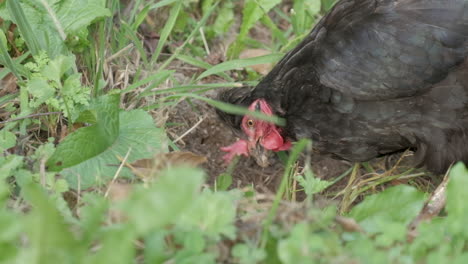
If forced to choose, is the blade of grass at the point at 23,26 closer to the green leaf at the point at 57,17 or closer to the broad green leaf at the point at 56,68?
the green leaf at the point at 57,17

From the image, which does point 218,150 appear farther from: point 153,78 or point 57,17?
point 57,17

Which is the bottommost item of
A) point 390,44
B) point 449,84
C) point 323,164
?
point 323,164

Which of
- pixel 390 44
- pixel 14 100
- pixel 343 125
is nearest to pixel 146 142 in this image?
pixel 14 100

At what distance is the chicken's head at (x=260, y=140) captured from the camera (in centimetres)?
293

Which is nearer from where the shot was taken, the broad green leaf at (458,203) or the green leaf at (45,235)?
the green leaf at (45,235)

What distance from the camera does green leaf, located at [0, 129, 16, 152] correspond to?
2.31 metres

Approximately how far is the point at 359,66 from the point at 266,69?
40.2 inches

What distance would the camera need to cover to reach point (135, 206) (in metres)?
1.21

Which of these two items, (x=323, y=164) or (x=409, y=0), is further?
(x=323, y=164)

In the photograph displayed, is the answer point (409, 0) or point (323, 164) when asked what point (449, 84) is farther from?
point (323, 164)

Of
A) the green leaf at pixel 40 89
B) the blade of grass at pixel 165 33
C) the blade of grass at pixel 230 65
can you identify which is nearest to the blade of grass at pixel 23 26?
the green leaf at pixel 40 89

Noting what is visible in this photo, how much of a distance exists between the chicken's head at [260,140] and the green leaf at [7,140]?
113 centimetres

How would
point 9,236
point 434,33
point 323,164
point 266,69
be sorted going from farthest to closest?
point 266,69
point 323,164
point 434,33
point 9,236

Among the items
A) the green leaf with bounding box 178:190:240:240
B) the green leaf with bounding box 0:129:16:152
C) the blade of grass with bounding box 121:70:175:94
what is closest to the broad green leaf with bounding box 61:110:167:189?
the blade of grass with bounding box 121:70:175:94
